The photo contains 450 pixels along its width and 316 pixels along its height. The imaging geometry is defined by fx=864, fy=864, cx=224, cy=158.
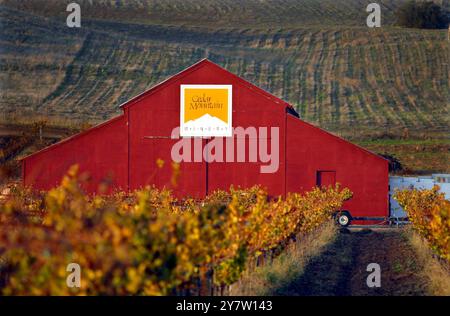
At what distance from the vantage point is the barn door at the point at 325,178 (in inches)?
1350

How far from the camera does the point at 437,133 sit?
61.0 metres

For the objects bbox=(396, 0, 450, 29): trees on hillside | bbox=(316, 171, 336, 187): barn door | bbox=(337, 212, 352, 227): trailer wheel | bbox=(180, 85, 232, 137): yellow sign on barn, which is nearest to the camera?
bbox=(337, 212, 352, 227): trailer wheel

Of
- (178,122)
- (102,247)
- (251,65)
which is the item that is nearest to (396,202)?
(178,122)

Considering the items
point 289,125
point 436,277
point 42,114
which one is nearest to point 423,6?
point 42,114

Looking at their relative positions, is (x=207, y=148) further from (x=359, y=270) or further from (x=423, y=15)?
(x=423, y=15)

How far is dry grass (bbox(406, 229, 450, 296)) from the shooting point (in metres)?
14.6

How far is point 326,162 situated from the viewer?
1346 inches

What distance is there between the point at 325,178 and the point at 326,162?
656mm

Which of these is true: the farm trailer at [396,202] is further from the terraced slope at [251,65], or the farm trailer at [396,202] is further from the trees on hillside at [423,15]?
the trees on hillside at [423,15]

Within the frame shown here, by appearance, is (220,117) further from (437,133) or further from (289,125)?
(437,133)

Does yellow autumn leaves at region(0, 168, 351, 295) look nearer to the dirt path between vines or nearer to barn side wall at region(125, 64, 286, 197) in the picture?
the dirt path between vines

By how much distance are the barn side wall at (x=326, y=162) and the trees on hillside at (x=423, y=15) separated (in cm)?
7205

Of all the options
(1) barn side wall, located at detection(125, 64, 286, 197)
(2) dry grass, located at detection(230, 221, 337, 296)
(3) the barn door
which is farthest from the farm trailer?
(2) dry grass, located at detection(230, 221, 337, 296)

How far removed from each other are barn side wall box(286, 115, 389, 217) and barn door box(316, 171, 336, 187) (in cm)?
16
